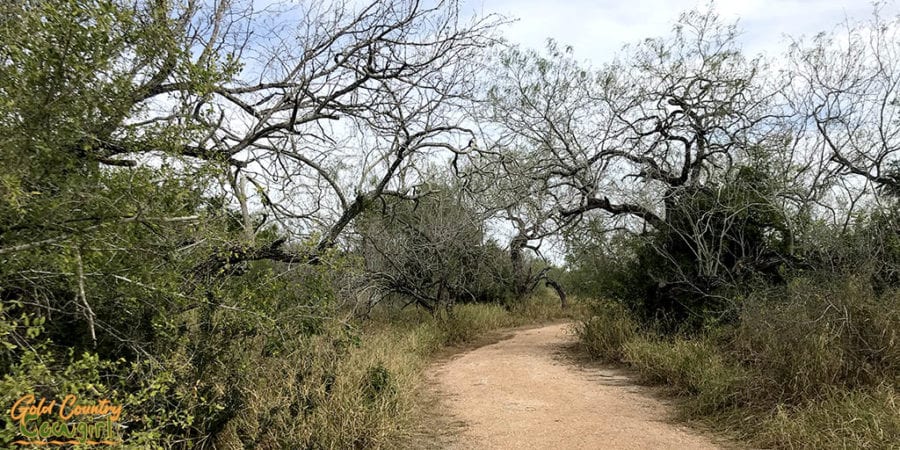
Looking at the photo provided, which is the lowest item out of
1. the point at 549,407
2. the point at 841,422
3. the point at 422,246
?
the point at 549,407

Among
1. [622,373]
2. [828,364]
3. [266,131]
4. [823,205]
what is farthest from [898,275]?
[266,131]

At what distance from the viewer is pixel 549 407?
6184 millimetres

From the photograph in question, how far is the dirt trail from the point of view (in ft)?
16.1

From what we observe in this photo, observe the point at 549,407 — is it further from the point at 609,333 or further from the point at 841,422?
the point at 609,333

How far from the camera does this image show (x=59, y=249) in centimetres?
260

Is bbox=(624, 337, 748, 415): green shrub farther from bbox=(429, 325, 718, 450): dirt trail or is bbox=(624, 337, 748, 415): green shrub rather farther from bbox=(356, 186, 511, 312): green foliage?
bbox=(356, 186, 511, 312): green foliage

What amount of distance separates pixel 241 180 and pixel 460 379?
4427 mm

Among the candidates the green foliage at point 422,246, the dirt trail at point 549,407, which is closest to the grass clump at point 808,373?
the dirt trail at point 549,407

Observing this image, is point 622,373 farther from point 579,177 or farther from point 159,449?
point 159,449

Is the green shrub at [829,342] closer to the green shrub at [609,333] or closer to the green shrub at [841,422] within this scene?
the green shrub at [841,422]

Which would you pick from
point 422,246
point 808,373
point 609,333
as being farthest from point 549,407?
point 422,246

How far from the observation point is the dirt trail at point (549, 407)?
492 cm

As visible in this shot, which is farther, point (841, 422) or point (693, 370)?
point (693, 370)

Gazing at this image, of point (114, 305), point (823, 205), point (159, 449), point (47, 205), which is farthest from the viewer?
point (823, 205)
